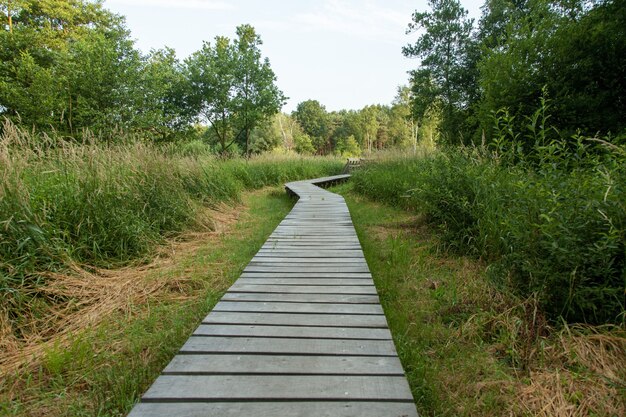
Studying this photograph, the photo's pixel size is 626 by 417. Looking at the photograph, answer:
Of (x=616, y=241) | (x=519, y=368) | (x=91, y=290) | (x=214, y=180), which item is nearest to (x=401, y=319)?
(x=519, y=368)

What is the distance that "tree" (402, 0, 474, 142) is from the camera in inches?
816

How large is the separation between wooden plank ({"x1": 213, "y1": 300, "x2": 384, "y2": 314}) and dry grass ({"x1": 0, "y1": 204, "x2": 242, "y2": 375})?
0.89m

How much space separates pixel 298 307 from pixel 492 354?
1197 mm

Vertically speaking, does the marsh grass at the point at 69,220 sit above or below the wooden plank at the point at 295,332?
above

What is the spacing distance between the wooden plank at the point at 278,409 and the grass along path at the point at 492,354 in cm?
44

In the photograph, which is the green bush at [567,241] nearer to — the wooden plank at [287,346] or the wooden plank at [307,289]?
the wooden plank at [307,289]

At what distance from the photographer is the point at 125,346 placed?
6.82 ft

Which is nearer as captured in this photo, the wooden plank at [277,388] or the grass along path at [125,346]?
the wooden plank at [277,388]

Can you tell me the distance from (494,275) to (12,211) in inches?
159

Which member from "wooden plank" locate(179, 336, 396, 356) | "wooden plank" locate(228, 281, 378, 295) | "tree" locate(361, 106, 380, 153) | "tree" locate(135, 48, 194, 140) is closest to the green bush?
"wooden plank" locate(228, 281, 378, 295)

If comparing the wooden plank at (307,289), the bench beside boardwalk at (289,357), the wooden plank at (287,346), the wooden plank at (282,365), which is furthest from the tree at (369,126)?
the wooden plank at (282,365)

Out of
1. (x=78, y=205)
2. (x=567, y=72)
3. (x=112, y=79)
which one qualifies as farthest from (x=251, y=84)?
(x=78, y=205)

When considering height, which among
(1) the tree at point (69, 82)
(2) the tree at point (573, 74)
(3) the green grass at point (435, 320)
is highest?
(1) the tree at point (69, 82)

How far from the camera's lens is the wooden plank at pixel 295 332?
70.8 inches
